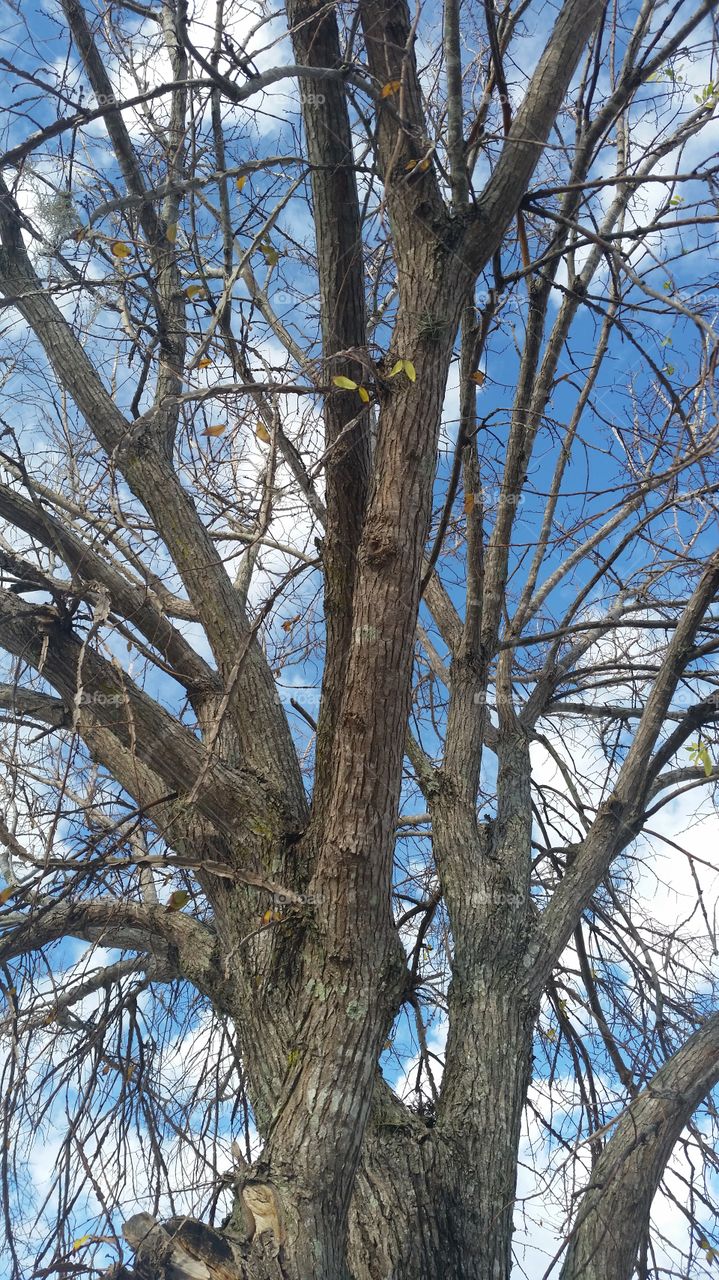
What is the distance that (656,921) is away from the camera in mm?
4328

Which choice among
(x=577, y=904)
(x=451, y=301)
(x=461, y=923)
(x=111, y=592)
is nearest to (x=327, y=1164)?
(x=461, y=923)

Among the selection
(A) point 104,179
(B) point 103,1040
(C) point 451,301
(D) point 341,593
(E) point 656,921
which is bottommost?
(B) point 103,1040

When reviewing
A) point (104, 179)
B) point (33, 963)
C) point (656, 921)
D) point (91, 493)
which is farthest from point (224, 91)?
point (656, 921)

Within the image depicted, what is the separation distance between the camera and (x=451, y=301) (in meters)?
3.02

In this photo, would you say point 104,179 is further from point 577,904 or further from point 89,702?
point 577,904

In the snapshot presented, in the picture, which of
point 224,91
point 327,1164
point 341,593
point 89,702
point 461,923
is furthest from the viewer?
point 461,923

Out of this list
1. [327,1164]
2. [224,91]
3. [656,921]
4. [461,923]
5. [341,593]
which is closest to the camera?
[327,1164]

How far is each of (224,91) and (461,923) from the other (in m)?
2.90

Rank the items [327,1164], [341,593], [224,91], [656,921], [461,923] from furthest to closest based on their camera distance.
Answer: [656,921]
[461,923]
[341,593]
[224,91]
[327,1164]

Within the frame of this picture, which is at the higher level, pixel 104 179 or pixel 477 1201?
pixel 104 179

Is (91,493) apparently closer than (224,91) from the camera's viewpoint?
No

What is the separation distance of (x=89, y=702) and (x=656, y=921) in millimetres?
2864

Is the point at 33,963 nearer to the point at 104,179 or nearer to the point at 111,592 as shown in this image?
the point at 111,592

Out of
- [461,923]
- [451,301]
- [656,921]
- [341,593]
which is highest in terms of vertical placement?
[451,301]
